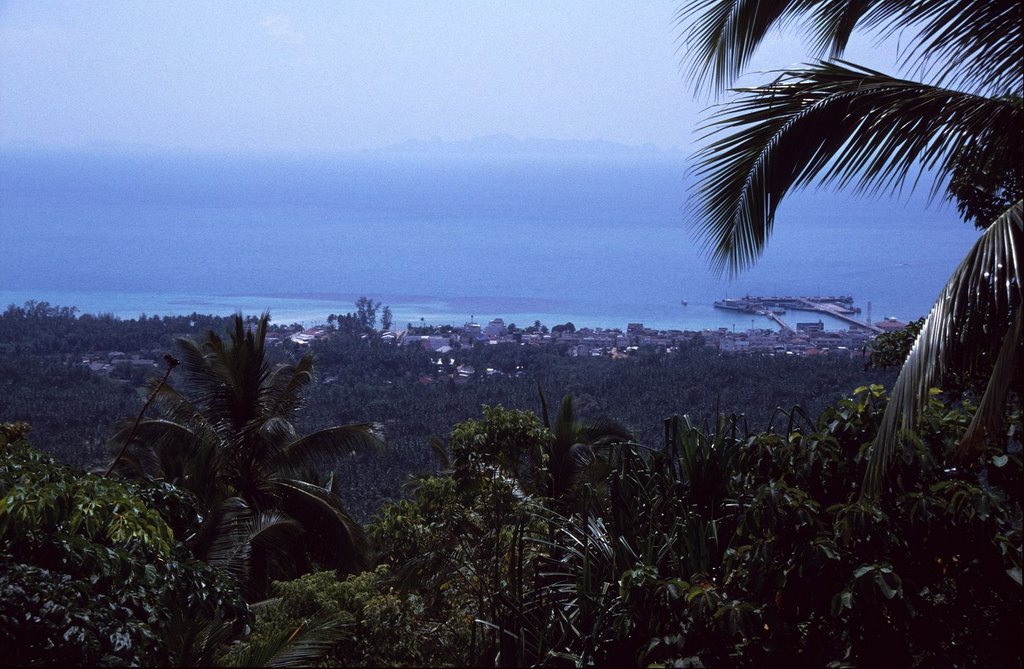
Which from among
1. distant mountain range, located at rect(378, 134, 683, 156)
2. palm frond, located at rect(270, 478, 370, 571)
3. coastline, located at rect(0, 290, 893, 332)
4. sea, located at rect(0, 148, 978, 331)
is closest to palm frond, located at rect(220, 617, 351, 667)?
palm frond, located at rect(270, 478, 370, 571)

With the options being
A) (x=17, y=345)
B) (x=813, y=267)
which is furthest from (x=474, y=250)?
(x=17, y=345)

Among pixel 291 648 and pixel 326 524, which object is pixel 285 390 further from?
→ pixel 291 648

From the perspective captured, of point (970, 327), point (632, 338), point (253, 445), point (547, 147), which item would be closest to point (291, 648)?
point (970, 327)

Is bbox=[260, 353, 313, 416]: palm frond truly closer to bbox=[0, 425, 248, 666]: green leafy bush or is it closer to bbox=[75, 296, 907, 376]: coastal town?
bbox=[0, 425, 248, 666]: green leafy bush

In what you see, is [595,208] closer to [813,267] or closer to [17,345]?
[813,267]

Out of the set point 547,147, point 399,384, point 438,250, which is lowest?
point 399,384

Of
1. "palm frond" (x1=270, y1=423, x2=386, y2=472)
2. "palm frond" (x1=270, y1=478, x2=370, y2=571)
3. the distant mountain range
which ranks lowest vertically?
"palm frond" (x1=270, y1=478, x2=370, y2=571)
